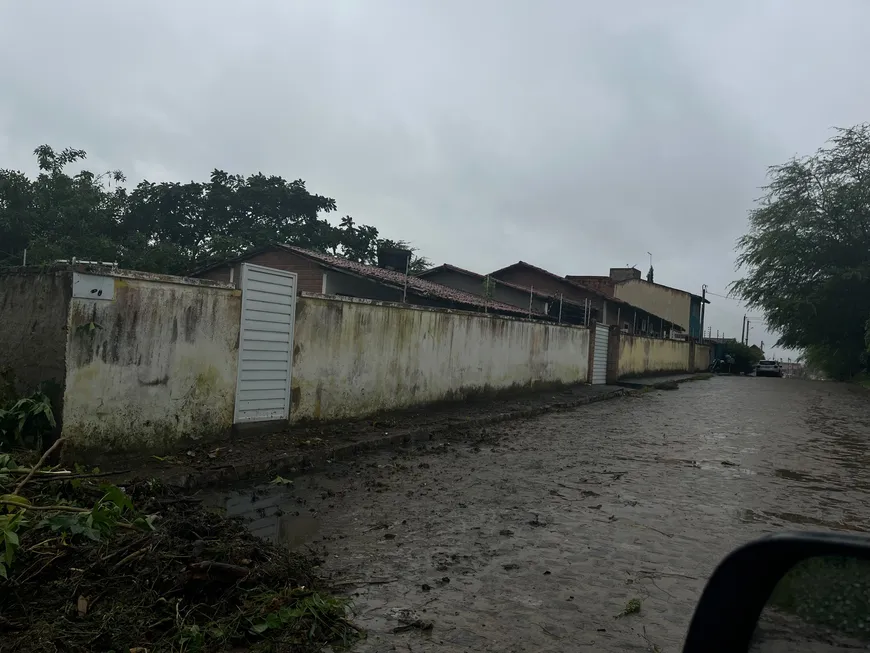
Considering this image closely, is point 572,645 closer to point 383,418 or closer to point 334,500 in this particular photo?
point 334,500

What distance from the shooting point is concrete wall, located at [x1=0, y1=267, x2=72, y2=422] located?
6.67 meters

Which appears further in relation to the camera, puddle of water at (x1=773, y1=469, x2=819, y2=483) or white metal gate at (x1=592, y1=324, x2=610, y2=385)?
white metal gate at (x1=592, y1=324, x2=610, y2=385)

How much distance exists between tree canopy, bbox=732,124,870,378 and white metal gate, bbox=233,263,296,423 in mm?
32350

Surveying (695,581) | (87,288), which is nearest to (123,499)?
(87,288)

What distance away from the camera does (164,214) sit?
3394 cm

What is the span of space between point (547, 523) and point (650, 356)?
1080 inches

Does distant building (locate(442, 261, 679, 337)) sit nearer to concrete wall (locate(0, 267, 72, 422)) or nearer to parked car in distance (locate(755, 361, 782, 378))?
parked car in distance (locate(755, 361, 782, 378))

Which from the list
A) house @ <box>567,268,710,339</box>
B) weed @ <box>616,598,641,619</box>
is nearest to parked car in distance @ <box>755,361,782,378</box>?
house @ <box>567,268,710,339</box>

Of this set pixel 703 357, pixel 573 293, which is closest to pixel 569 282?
pixel 573 293

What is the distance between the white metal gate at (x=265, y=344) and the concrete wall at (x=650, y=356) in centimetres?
1896

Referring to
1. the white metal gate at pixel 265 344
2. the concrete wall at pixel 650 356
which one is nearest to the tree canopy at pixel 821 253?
the concrete wall at pixel 650 356

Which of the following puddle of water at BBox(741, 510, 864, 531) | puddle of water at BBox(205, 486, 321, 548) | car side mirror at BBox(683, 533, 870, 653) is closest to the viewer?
car side mirror at BBox(683, 533, 870, 653)

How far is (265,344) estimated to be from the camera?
9031mm

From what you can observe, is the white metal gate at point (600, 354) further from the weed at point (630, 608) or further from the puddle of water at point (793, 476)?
the weed at point (630, 608)
